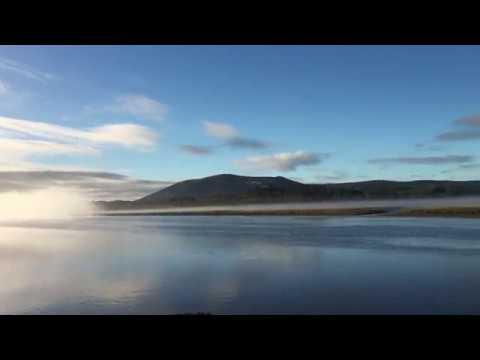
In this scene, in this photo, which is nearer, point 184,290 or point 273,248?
point 184,290
